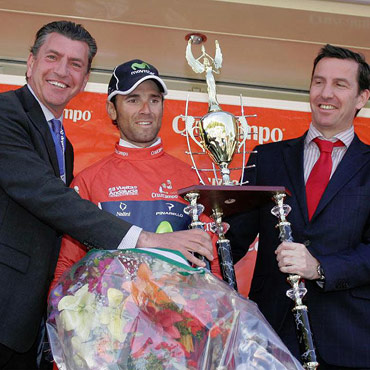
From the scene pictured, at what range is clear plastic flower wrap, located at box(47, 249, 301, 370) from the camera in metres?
1.31

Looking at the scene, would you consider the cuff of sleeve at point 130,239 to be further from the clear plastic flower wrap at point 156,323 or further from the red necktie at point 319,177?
the red necktie at point 319,177

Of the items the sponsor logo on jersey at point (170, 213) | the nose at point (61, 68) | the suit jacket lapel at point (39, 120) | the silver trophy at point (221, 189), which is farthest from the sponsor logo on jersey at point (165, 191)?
the nose at point (61, 68)

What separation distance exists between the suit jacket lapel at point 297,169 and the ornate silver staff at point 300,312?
28cm

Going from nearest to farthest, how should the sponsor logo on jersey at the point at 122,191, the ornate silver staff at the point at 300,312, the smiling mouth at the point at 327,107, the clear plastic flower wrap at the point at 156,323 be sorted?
the clear plastic flower wrap at the point at 156,323
the ornate silver staff at the point at 300,312
the sponsor logo on jersey at the point at 122,191
the smiling mouth at the point at 327,107

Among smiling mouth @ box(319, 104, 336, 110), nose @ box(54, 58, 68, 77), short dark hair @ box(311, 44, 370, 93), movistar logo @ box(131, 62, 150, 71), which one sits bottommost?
smiling mouth @ box(319, 104, 336, 110)

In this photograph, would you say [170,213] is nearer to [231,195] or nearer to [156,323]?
[231,195]

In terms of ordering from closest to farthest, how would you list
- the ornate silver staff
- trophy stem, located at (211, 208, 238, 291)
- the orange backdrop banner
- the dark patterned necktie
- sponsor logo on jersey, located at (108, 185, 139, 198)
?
the ornate silver staff, trophy stem, located at (211, 208, 238, 291), sponsor logo on jersey, located at (108, 185, 139, 198), the dark patterned necktie, the orange backdrop banner

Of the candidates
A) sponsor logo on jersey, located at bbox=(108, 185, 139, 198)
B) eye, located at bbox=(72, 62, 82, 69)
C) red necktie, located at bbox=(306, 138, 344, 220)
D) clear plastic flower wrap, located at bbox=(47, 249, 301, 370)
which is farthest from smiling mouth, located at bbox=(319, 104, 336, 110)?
clear plastic flower wrap, located at bbox=(47, 249, 301, 370)

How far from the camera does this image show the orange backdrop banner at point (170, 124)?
10.2 ft

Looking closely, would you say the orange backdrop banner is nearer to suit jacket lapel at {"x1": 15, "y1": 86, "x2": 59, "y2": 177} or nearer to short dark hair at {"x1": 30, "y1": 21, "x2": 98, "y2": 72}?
short dark hair at {"x1": 30, "y1": 21, "x2": 98, "y2": 72}

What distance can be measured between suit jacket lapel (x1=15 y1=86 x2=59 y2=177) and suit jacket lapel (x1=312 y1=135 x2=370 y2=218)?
930 mm

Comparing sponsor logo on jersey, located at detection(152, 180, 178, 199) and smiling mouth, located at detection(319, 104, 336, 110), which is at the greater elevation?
smiling mouth, located at detection(319, 104, 336, 110)

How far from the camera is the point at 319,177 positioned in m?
2.15

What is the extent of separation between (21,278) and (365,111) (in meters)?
2.26
